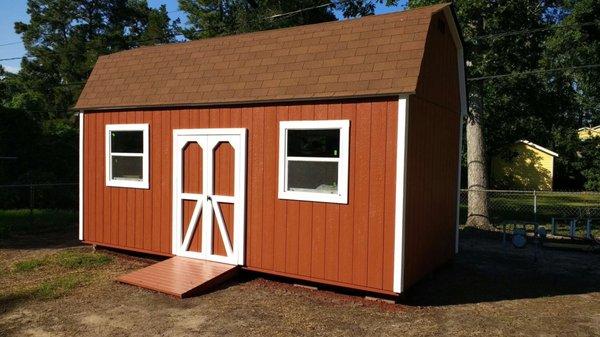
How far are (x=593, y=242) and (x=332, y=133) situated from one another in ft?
23.0

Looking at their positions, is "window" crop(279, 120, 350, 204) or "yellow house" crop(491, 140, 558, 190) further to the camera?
"yellow house" crop(491, 140, 558, 190)

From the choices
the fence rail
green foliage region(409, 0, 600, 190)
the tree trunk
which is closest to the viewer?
the fence rail

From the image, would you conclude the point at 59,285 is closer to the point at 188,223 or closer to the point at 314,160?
the point at 188,223

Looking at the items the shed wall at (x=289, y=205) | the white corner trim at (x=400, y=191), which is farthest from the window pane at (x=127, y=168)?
the white corner trim at (x=400, y=191)

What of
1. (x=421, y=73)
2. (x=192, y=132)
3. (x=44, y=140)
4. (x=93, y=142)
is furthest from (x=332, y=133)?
(x=44, y=140)

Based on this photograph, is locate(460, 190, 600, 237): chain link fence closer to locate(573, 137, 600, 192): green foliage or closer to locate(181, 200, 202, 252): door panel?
locate(573, 137, 600, 192): green foliage

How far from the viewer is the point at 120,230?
29.9ft

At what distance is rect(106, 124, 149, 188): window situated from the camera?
8766 mm

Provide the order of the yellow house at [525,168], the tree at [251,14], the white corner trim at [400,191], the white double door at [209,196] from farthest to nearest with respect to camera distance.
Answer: the yellow house at [525,168]
the tree at [251,14]
the white double door at [209,196]
the white corner trim at [400,191]

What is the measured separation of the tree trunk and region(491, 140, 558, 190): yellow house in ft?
56.4

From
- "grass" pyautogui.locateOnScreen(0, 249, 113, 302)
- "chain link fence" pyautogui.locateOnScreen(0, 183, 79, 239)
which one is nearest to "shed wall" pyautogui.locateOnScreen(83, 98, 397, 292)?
"grass" pyautogui.locateOnScreen(0, 249, 113, 302)

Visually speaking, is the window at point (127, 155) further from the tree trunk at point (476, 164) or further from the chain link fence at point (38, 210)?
the tree trunk at point (476, 164)

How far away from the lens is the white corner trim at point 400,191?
20.6 ft

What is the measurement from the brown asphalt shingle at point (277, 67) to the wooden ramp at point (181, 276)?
2576 millimetres
